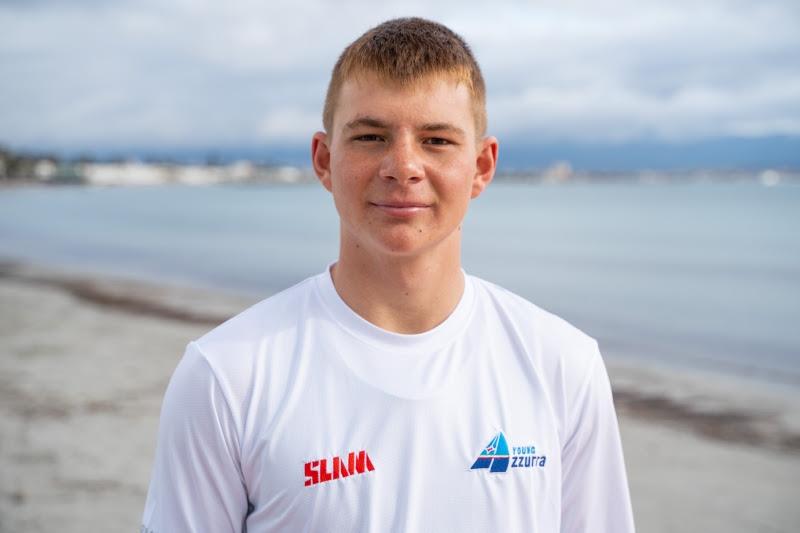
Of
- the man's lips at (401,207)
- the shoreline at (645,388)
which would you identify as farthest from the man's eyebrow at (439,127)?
Answer: the shoreline at (645,388)

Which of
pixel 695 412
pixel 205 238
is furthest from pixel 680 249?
pixel 695 412

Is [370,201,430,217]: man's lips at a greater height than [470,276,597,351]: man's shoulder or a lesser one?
greater

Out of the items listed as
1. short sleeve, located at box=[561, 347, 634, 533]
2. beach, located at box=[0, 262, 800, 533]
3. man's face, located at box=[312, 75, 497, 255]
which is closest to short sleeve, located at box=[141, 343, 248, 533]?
man's face, located at box=[312, 75, 497, 255]

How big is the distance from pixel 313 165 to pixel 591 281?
3029cm

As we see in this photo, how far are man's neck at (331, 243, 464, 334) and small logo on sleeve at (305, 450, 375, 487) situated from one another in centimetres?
44

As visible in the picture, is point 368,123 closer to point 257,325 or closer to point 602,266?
point 257,325

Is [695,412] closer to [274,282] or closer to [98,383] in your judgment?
[98,383]

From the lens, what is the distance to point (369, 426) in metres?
2.40

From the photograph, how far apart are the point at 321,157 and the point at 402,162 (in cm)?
45

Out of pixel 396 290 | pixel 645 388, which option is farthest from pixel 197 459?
pixel 645 388

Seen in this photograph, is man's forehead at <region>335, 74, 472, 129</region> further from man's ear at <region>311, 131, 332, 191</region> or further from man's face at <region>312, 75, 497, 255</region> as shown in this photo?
man's ear at <region>311, 131, 332, 191</region>

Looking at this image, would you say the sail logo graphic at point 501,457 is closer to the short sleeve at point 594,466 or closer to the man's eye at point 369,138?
the short sleeve at point 594,466

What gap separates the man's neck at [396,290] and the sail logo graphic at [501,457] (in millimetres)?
416

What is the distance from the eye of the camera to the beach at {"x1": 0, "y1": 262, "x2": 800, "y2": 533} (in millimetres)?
7457
